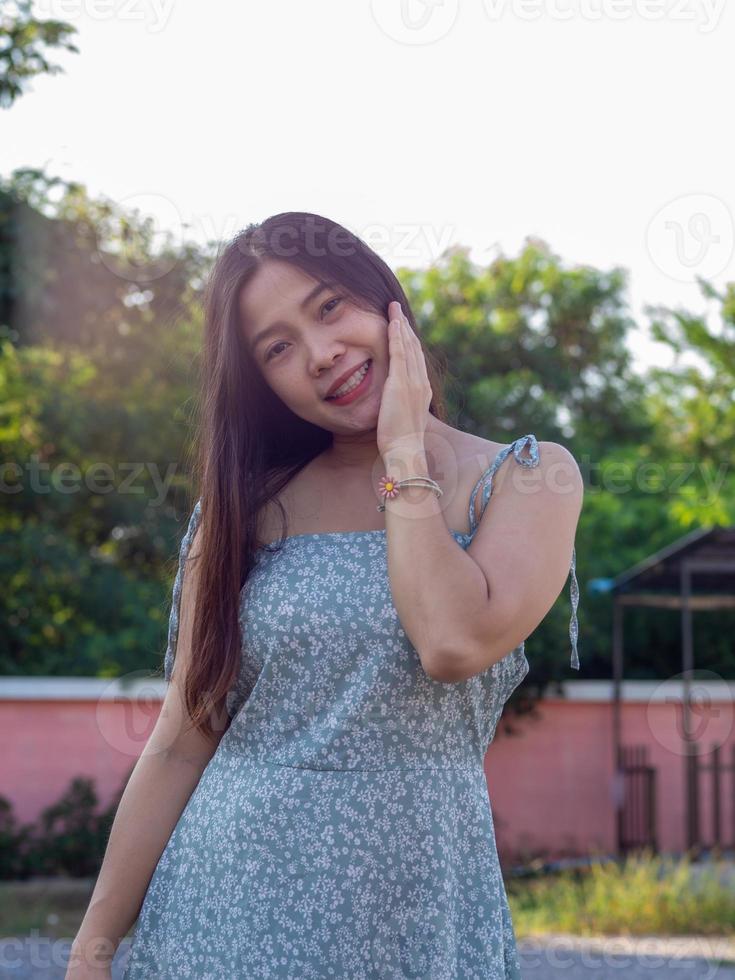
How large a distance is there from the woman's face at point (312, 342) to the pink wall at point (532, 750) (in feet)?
23.8

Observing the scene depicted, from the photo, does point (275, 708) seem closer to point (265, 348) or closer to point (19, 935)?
point (265, 348)

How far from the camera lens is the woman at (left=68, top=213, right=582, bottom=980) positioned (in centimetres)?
174

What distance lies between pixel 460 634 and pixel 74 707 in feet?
27.1

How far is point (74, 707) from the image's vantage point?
944 centimetres

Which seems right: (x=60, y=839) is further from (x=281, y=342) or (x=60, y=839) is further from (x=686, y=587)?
(x=281, y=342)

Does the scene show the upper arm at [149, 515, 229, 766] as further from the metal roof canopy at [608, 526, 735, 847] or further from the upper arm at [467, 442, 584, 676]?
the metal roof canopy at [608, 526, 735, 847]

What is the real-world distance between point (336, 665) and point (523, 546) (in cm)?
33

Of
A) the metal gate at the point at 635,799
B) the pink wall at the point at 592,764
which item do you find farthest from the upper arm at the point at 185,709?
the pink wall at the point at 592,764

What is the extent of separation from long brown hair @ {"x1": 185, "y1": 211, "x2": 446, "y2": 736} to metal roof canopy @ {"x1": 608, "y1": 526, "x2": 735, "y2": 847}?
22.1 feet

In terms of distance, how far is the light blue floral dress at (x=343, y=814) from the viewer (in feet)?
5.76

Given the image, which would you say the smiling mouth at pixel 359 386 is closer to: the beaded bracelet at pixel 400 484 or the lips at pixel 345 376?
the lips at pixel 345 376

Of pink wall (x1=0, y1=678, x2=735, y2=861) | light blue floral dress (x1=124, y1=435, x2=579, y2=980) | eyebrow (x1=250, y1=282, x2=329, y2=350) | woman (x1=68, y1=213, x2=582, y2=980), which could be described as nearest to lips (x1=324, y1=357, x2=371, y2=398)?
woman (x1=68, y1=213, x2=582, y2=980)

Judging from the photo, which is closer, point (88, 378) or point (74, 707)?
point (74, 707)

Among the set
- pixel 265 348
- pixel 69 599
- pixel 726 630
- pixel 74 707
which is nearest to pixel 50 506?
pixel 69 599
